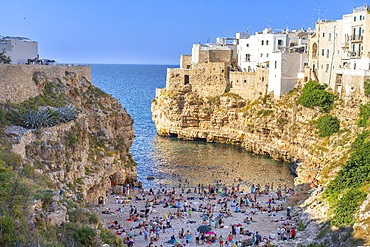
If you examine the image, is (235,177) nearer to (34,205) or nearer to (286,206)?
(286,206)

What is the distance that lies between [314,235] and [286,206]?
846 cm

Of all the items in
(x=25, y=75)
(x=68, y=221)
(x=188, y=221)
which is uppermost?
(x=25, y=75)

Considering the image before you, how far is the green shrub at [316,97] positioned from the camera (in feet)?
162

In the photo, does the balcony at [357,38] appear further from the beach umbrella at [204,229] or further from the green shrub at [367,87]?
the beach umbrella at [204,229]

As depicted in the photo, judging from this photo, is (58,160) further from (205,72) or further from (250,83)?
(205,72)

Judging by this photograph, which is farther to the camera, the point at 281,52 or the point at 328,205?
the point at 281,52

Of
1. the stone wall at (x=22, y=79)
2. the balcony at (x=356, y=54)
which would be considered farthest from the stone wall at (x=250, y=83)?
the stone wall at (x=22, y=79)

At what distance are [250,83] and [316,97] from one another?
1244 centimetres

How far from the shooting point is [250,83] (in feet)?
203

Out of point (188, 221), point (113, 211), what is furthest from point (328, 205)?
point (113, 211)

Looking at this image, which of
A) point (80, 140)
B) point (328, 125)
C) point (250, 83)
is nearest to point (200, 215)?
point (80, 140)

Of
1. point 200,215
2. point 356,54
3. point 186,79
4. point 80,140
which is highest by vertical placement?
point 356,54

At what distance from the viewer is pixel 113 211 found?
1331 inches

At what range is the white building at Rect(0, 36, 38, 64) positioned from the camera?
36.4 meters
